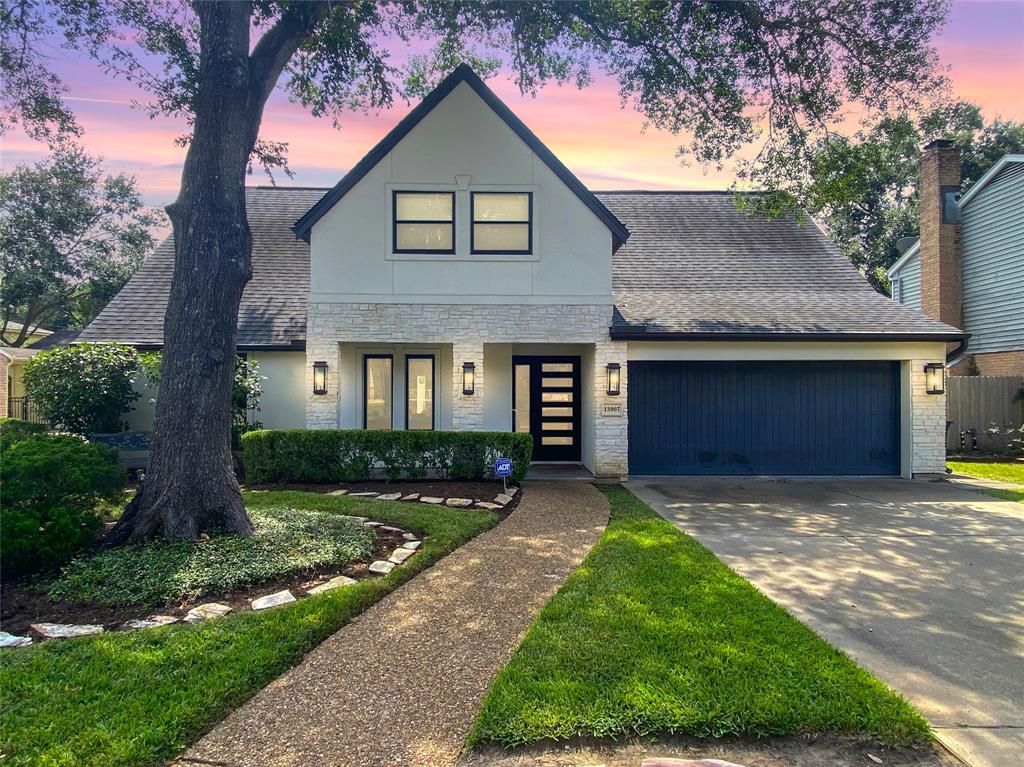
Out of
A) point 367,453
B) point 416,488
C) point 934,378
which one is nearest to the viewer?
point 416,488

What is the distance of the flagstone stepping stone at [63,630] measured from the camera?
3.67m

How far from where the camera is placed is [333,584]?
15.1 feet

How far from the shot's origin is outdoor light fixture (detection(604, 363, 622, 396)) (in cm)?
1026

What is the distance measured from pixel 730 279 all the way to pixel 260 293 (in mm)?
11307

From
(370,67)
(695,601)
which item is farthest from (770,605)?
(370,67)

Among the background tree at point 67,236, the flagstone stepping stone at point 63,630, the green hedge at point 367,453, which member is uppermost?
the background tree at point 67,236

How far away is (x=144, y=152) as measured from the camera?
→ 8758 millimetres

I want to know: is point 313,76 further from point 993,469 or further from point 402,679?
point 993,469

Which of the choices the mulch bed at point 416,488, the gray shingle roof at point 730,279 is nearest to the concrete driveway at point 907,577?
the mulch bed at point 416,488

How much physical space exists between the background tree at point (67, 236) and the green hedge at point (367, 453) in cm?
2409

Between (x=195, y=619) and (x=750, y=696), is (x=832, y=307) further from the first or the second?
(x=195, y=619)

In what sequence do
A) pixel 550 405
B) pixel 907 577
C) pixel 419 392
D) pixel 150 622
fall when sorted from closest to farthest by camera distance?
pixel 150 622 < pixel 907 577 < pixel 419 392 < pixel 550 405

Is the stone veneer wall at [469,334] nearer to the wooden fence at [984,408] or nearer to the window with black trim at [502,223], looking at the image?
the window with black trim at [502,223]

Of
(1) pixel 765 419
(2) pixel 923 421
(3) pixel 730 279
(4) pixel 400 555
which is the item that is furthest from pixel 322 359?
(2) pixel 923 421
